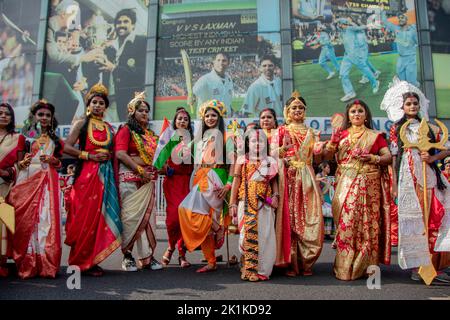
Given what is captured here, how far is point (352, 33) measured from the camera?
13.6 metres

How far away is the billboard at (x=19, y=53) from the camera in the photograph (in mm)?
14719

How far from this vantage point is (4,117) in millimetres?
3738

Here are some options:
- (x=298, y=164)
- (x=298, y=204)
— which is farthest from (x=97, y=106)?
(x=298, y=204)

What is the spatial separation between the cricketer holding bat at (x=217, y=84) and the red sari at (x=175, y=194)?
29.8ft

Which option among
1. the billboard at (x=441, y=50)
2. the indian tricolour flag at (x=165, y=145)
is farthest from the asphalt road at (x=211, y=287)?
the billboard at (x=441, y=50)

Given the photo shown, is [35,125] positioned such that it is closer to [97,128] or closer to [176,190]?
[97,128]

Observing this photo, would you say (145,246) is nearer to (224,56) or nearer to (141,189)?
(141,189)

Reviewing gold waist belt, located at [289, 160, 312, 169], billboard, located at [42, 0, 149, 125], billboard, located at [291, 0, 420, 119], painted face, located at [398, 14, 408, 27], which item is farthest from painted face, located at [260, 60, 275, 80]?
gold waist belt, located at [289, 160, 312, 169]

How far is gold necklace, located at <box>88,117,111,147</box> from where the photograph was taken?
3.82 m

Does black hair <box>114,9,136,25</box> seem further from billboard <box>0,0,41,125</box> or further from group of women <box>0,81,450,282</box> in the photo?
group of women <box>0,81,450,282</box>

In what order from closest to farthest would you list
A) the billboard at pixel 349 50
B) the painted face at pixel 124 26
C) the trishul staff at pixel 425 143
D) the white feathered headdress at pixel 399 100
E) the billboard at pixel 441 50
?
the trishul staff at pixel 425 143 → the white feathered headdress at pixel 399 100 → the billboard at pixel 349 50 → the billboard at pixel 441 50 → the painted face at pixel 124 26

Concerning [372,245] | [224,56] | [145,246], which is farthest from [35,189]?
[224,56]

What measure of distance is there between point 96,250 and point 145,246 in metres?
0.70

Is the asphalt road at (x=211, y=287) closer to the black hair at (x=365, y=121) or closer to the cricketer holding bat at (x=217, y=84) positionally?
the black hair at (x=365, y=121)
